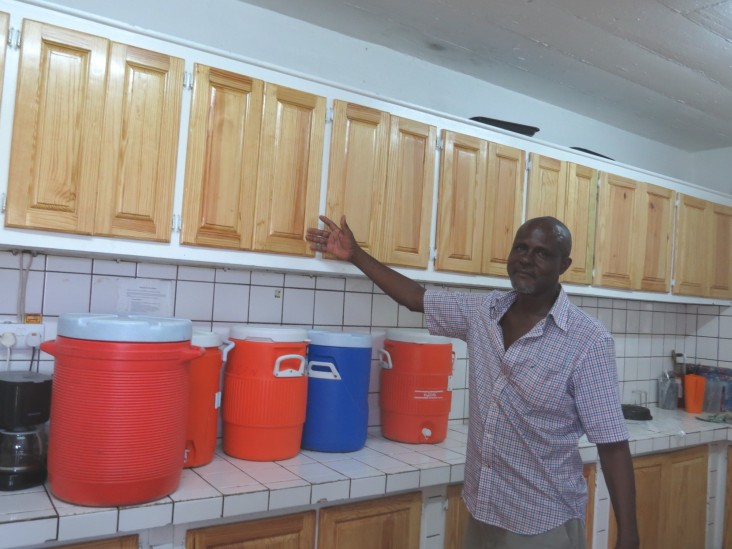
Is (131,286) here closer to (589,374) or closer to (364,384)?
(364,384)

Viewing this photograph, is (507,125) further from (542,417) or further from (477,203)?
(542,417)

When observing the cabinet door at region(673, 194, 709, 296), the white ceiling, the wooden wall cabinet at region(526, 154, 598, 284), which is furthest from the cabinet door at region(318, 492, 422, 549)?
the cabinet door at region(673, 194, 709, 296)

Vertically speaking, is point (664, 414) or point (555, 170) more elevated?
point (555, 170)

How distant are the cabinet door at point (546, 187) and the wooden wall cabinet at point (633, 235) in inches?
11.0

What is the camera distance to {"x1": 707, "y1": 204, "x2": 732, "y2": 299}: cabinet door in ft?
11.1

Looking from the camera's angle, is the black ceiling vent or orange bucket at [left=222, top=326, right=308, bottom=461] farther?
the black ceiling vent

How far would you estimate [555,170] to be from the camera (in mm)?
2641

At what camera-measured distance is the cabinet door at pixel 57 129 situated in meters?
1.53

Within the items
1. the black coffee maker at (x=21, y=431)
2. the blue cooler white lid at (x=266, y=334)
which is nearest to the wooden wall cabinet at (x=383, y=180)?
the blue cooler white lid at (x=266, y=334)

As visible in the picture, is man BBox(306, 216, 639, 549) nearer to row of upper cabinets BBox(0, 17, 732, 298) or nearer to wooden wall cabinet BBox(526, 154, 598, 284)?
row of upper cabinets BBox(0, 17, 732, 298)

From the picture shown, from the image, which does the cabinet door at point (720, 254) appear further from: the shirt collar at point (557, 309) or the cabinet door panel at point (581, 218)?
the shirt collar at point (557, 309)

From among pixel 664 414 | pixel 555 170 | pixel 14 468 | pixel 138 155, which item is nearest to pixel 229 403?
pixel 14 468

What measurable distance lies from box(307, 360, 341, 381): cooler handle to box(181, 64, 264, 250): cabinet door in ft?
1.57

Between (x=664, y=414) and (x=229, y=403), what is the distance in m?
2.54
